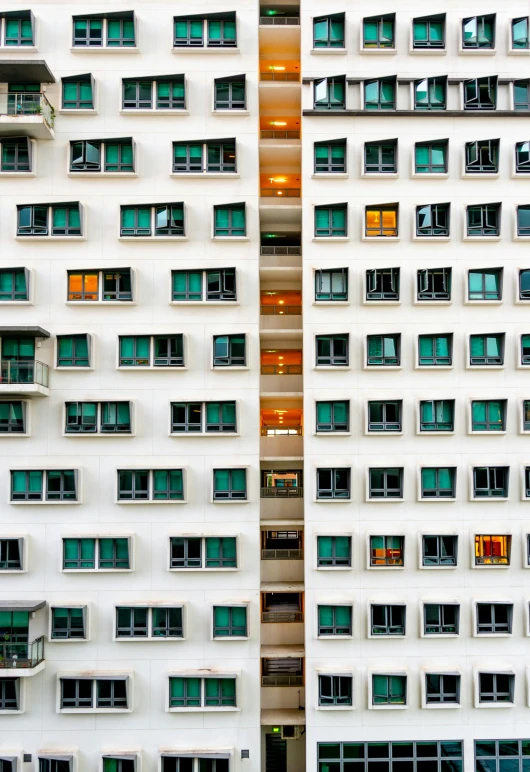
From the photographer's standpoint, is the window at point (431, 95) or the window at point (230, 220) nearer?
the window at point (230, 220)

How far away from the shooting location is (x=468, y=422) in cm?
1997

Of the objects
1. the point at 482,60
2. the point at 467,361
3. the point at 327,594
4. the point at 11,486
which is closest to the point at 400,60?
the point at 482,60

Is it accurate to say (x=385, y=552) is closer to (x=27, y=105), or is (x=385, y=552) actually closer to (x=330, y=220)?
(x=330, y=220)

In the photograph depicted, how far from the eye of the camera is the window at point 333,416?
65.8 feet

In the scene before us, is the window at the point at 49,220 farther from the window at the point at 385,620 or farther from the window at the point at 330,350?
the window at the point at 385,620

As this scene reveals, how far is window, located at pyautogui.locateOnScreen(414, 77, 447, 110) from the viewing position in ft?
67.9

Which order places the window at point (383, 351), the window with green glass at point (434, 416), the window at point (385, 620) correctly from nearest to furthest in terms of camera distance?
the window at point (385, 620) → the window with green glass at point (434, 416) → the window at point (383, 351)

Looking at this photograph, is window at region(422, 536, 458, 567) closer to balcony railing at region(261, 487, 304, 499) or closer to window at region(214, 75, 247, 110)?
balcony railing at region(261, 487, 304, 499)

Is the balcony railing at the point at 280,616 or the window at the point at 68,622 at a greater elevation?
the window at the point at 68,622

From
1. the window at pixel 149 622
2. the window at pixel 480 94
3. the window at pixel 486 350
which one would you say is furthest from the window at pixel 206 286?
the window at pixel 149 622

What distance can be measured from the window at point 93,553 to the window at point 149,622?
5.10ft

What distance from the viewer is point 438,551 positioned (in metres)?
19.8

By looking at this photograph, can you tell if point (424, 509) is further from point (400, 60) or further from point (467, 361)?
point (400, 60)

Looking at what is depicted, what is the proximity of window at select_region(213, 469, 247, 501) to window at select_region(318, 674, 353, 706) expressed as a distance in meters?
6.65
